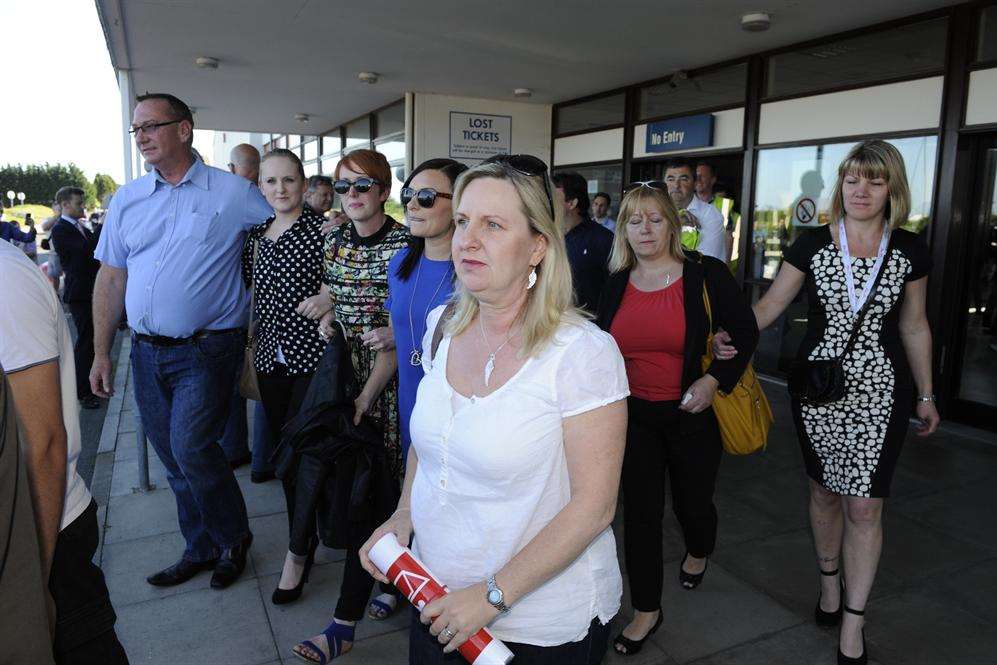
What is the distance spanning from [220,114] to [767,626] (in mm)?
14934

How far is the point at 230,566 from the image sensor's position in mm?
3611

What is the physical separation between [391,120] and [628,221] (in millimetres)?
11192

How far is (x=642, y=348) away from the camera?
3.07 meters

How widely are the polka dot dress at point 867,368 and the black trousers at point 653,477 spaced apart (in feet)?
1.64

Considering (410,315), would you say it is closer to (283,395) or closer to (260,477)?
(283,395)

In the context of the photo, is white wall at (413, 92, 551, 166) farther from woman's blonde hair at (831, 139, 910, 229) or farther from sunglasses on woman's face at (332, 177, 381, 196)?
woman's blonde hair at (831, 139, 910, 229)

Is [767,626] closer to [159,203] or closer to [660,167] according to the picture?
[159,203]

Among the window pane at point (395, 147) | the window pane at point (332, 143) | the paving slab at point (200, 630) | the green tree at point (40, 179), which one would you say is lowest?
the paving slab at point (200, 630)

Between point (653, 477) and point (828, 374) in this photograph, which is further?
point (653, 477)

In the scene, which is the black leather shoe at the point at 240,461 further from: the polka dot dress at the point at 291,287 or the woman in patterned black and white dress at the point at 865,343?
the woman in patterned black and white dress at the point at 865,343

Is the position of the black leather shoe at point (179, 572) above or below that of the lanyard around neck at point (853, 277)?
below

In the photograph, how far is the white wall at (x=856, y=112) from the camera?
6.46 meters

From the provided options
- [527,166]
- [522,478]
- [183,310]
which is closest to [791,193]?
[183,310]

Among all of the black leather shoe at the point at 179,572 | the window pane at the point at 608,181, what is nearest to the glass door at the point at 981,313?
the window pane at the point at 608,181
